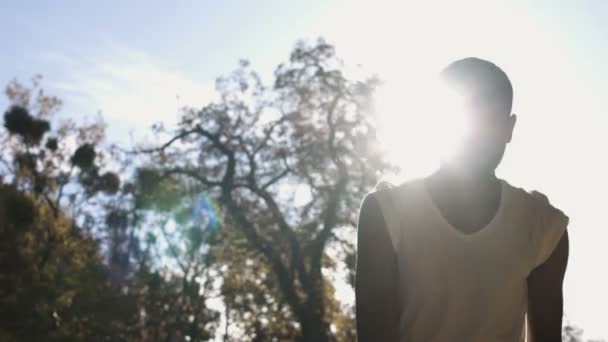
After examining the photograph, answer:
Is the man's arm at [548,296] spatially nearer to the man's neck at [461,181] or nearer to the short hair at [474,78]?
the man's neck at [461,181]

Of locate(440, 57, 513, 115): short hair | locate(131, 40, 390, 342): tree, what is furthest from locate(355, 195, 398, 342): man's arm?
locate(131, 40, 390, 342): tree

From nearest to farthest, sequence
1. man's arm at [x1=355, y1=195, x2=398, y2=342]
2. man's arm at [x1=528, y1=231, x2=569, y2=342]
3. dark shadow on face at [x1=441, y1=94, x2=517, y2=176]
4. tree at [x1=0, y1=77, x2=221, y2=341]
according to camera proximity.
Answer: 1. man's arm at [x1=355, y1=195, x2=398, y2=342]
2. dark shadow on face at [x1=441, y1=94, x2=517, y2=176]
3. man's arm at [x1=528, y1=231, x2=569, y2=342]
4. tree at [x1=0, y1=77, x2=221, y2=341]

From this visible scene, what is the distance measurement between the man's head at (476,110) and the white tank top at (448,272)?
0.12 metres

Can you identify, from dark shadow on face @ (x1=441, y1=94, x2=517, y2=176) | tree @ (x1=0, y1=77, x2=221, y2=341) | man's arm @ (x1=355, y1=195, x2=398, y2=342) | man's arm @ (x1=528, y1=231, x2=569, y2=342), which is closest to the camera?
man's arm @ (x1=355, y1=195, x2=398, y2=342)

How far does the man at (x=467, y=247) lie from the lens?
141cm

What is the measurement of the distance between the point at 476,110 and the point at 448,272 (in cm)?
38

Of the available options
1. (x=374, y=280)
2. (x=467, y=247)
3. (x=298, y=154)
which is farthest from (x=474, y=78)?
(x=298, y=154)

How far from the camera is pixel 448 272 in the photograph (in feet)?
4.76

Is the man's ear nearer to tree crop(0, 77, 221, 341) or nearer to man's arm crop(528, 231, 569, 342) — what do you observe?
man's arm crop(528, 231, 569, 342)

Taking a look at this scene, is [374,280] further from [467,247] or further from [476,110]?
[476,110]

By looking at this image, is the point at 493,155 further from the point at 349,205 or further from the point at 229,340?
the point at 229,340

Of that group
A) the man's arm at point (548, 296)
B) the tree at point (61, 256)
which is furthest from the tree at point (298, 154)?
the man's arm at point (548, 296)

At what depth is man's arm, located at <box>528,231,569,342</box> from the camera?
161 cm

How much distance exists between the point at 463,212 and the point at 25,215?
23990mm
